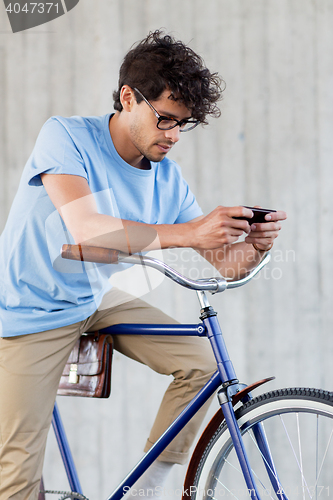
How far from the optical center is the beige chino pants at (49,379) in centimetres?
99

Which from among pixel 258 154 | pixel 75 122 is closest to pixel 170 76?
pixel 75 122

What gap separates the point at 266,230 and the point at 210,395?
392mm

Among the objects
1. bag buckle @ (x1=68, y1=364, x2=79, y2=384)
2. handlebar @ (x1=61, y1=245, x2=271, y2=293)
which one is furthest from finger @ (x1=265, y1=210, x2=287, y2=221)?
bag buckle @ (x1=68, y1=364, x2=79, y2=384)

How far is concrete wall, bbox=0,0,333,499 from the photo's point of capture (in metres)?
1.70

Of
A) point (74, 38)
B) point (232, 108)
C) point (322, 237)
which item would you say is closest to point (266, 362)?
point (322, 237)

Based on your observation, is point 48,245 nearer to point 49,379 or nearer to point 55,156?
point 55,156

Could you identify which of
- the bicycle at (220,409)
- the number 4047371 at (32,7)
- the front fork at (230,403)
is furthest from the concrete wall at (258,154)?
the front fork at (230,403)

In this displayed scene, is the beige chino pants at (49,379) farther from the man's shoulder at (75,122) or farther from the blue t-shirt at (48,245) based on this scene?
Result: the man's shoulder at (75,122)

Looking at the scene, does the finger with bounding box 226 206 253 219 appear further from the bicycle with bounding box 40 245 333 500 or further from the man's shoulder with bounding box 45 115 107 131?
the man's shoulder with bounding box 45 115 107 131

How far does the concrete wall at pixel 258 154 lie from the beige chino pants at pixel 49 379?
585 mm

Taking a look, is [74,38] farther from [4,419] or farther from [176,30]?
[4,419]

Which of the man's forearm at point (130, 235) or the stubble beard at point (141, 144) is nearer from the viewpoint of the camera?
the man's forearm at point (130, 235)

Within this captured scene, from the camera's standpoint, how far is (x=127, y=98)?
1.10 metres

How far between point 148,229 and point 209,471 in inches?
21.6
